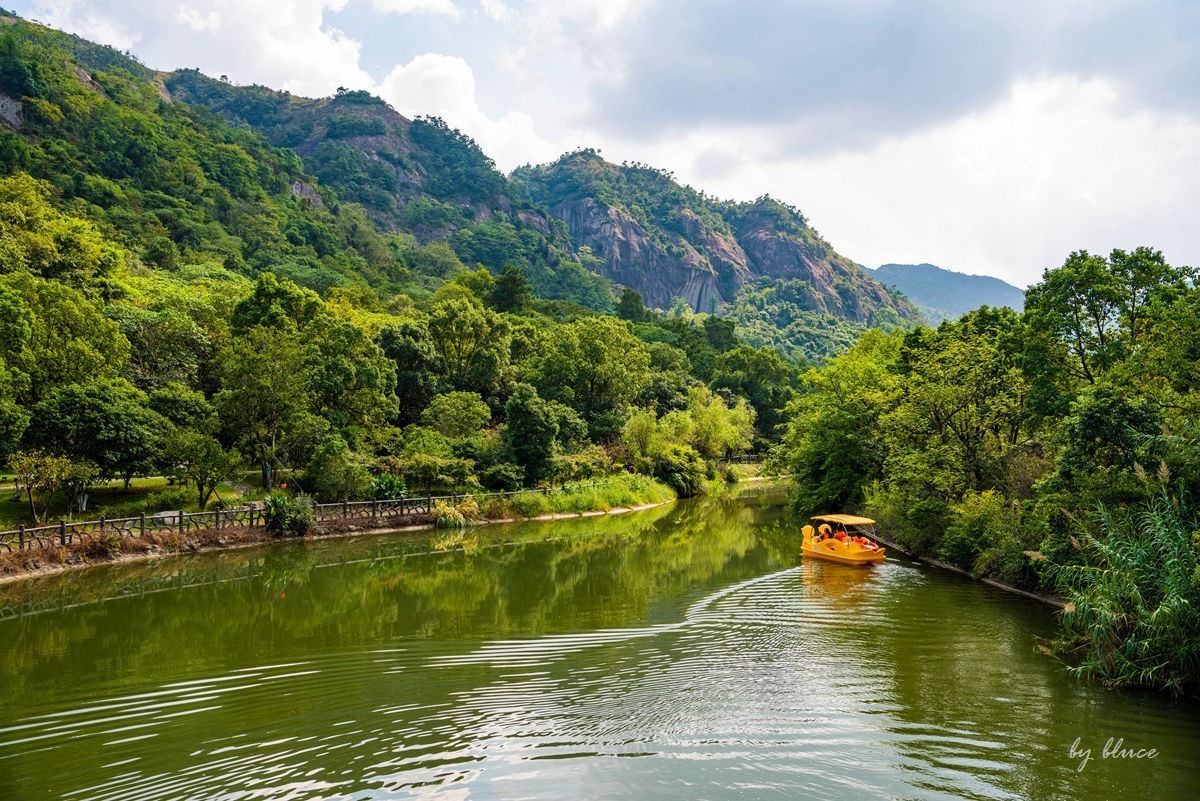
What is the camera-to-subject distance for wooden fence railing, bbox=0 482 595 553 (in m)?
19.7

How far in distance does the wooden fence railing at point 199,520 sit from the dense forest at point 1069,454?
17.6 m

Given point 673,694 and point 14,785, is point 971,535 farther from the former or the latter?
point 14,785

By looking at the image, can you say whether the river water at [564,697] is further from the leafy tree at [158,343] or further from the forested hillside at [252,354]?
the leafy tree at [158,343]

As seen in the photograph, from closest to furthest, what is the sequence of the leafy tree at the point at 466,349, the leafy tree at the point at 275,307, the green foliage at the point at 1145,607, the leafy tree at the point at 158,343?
the green foliage at the point at 1145,607 → the leafy tree at the point at 158,343 → the leafy tree at the point at 275,307 → the leafy tree at the point at 466,349

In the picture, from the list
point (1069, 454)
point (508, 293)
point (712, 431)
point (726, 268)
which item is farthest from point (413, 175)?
point (1069, 454)

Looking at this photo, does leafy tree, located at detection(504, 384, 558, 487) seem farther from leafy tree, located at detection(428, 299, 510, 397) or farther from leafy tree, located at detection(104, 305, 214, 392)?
leafy tree, located at detection(104, 305, 214, 392)

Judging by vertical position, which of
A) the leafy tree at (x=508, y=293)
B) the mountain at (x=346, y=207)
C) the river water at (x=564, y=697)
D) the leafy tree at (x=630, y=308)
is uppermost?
the mountain at (x=346, y=207)

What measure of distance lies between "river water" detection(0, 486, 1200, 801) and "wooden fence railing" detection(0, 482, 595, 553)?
2123mm

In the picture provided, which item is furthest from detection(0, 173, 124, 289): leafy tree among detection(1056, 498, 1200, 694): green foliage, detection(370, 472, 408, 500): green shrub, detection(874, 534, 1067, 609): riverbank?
detection(1056, 498, 1200, 694): green foliage

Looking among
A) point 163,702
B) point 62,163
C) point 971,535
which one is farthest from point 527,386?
point 62,163

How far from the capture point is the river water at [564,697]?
7121mm

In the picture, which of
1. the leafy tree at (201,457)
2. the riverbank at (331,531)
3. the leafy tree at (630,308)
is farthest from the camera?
the leafy tree at (630,308)

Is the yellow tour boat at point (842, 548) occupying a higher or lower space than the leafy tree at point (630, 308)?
lower

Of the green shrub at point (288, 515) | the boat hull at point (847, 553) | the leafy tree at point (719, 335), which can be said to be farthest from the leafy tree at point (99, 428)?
the leafy tree at point (719, 335)
